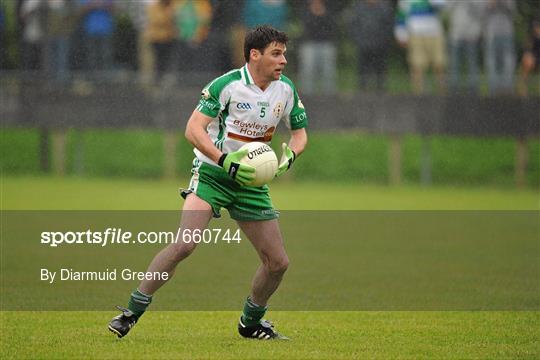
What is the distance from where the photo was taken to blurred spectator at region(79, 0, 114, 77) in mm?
21219

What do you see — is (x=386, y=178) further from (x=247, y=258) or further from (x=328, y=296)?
(x=328, y=296)

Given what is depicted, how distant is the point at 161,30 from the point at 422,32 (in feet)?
14.2

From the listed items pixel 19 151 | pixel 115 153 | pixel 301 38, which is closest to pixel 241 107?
pixel 301 38

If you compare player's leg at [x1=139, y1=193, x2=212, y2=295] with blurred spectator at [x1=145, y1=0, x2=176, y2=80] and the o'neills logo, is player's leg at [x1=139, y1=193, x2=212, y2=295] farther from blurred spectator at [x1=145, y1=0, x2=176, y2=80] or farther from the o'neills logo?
blurred spectator at [x1=145, y1=0, x2=176, y2=80]

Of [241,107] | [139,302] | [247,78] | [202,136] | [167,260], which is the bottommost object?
[139,302]

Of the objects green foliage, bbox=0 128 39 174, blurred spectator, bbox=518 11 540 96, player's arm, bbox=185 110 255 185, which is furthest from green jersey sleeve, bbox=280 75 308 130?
green foliage, bbox=0 128 39 174

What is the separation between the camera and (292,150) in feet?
26.3

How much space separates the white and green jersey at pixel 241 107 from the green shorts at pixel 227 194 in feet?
0.28

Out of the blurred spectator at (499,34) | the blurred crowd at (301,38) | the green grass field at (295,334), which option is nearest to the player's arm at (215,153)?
the green grass field at (295,334)

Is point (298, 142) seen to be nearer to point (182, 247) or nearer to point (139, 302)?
point (182, 247)

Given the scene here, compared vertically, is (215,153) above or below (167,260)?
above

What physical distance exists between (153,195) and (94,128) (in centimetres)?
298

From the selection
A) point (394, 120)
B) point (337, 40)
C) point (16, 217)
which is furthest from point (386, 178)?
point (16, 217)

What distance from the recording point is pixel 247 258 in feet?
43.3
